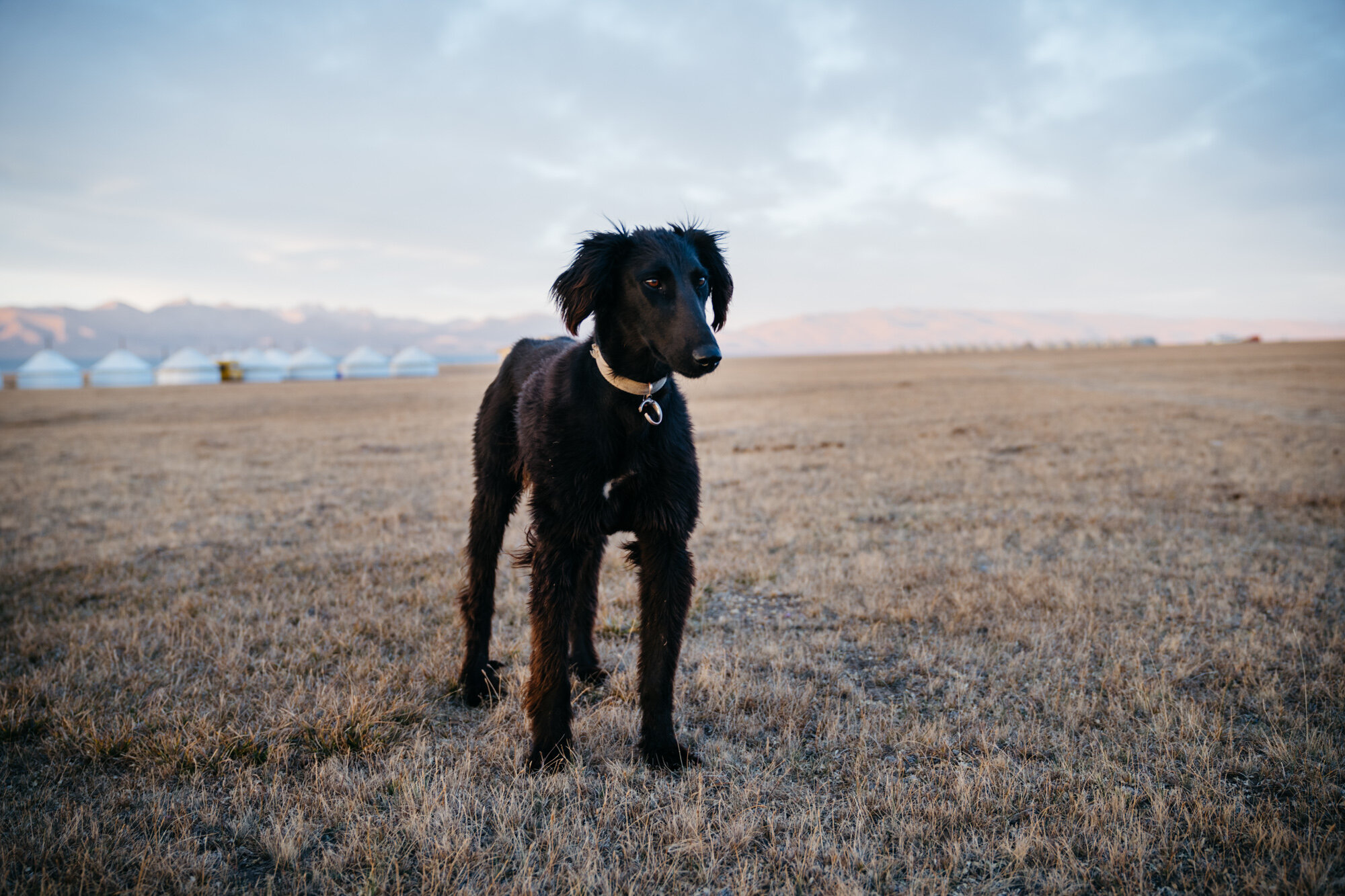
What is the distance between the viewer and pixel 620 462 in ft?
11.2

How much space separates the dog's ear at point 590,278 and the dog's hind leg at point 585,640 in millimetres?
Result: 1756

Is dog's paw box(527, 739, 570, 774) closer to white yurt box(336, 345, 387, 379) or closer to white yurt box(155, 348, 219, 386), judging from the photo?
white yurt box(155, 348, 219, 386)

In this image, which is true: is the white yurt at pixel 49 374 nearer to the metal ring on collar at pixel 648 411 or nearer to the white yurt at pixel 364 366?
the white yurt at pixel 364 366

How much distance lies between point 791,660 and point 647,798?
1.83 meters

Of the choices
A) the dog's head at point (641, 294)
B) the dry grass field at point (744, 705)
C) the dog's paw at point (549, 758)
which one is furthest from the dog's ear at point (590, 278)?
the dry grass field at point (744, 705)

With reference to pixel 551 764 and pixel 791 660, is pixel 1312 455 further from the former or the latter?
pixel 551 764

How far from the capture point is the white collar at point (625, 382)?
3391 millimetres

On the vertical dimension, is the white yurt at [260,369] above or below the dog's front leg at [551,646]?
above

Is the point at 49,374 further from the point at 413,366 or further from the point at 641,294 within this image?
the point at 641,294

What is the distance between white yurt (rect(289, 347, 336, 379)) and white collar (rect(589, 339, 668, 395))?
91891 mm

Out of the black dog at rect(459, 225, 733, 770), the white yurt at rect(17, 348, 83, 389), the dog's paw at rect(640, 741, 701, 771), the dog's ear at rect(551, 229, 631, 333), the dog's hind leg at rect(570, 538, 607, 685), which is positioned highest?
the white yurt at rect(17, 348, 83, 389)

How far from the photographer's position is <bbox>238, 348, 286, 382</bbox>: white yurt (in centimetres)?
8038

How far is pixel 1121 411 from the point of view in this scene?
22250 millimetres

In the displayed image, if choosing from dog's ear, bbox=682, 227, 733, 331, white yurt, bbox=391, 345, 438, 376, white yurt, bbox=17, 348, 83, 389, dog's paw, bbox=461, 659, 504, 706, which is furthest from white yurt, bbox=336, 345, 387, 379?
dog's ear, bbox=682, 227, 733, 331
